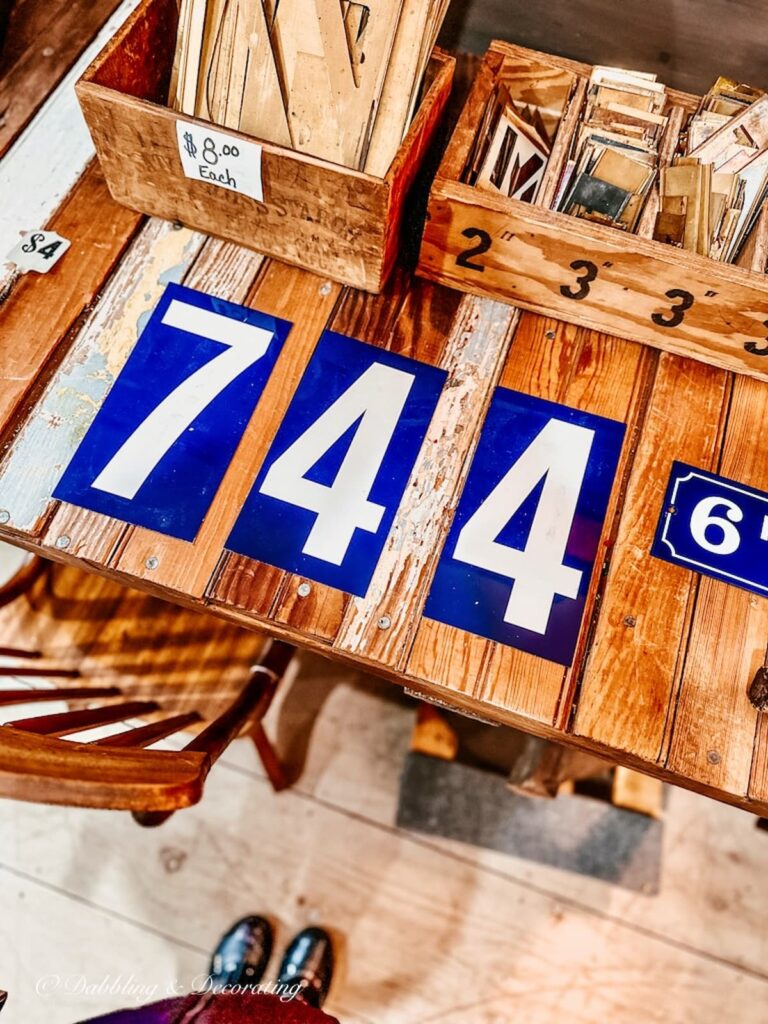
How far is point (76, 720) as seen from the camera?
1.03 meters

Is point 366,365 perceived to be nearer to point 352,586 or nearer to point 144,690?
point 352,586

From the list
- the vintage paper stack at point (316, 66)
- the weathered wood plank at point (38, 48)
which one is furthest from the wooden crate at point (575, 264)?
the weathered wood plank at point (38, 48)

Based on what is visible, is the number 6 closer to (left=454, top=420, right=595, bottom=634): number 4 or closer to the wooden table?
the wooden table

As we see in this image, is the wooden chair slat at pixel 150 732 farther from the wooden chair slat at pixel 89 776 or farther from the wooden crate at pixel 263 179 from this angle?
the wooden crate at pixel 263 179

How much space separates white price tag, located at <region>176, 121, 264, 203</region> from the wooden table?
0.16 meters

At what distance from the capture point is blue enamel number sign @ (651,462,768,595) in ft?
3.44

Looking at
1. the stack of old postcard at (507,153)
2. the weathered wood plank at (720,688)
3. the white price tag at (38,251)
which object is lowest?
the weathered wood plank at (720,688)

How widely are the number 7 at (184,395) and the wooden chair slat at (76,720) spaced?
0.35 m

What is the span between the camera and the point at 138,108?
0.96 meters

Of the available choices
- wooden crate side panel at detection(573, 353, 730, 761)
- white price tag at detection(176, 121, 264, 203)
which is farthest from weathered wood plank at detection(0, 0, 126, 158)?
wooden crate side panel at detection(573, 353, 730, 761)

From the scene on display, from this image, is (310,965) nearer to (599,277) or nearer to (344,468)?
(344,468)

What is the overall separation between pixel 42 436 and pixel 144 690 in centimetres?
58

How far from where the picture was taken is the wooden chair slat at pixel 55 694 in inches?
42.3

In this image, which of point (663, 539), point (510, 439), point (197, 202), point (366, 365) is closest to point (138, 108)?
point (197, 202)
